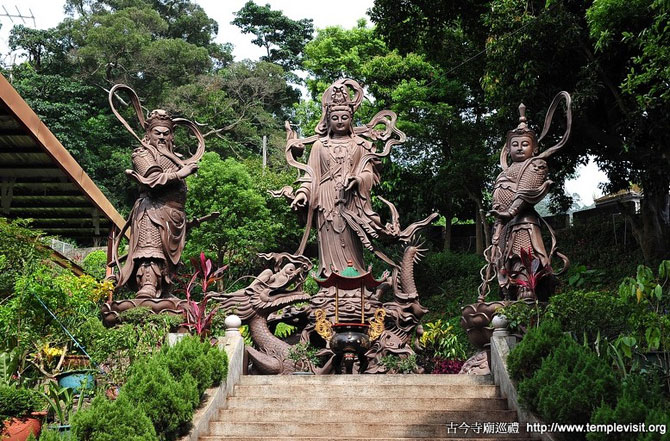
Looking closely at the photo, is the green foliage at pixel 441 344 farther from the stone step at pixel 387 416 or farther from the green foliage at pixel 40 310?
the green foliage at pixel 40 310

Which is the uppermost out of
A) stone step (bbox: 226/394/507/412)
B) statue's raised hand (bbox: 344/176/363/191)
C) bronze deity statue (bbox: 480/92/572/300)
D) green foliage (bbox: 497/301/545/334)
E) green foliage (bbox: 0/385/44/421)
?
statue's raised hand (bbox: 344/176/363/191)

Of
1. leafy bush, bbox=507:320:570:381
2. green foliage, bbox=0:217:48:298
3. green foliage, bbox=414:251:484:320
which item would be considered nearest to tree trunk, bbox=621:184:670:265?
green foliage, bbox=414:251:484:320

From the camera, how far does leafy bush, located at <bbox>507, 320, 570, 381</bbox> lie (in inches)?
310

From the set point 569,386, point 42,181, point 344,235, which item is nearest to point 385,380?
point 569,386

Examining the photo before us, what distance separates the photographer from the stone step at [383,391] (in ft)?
28.8

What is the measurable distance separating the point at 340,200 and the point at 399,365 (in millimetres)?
2949

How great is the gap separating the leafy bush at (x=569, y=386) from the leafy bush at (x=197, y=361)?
306 centimetres

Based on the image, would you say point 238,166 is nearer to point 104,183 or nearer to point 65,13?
point 104,183

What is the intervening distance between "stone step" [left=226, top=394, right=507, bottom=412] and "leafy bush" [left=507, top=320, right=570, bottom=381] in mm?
544

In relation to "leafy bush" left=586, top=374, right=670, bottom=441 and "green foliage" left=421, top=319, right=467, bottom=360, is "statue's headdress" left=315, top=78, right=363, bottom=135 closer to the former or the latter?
"green foliage" left=421, top=319, right=467, bottom=360

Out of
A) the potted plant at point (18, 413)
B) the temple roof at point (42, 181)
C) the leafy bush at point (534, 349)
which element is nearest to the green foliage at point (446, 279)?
the temple roof at point (42, 181)

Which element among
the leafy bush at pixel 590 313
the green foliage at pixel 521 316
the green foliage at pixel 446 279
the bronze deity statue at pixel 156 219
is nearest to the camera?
the leafy bush at pixel 590 313

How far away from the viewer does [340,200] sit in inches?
488

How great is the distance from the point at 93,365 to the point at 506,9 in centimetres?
1089
